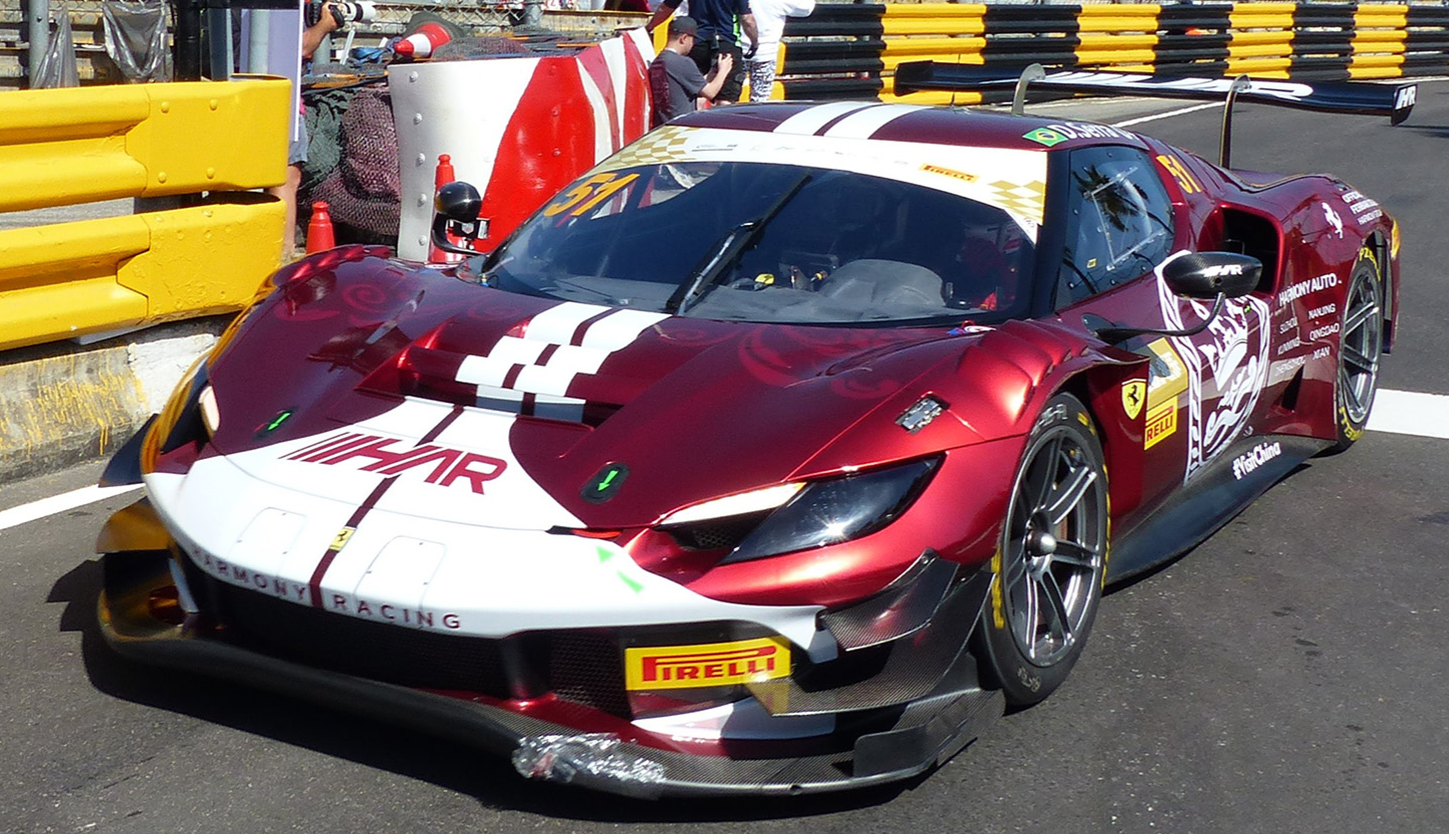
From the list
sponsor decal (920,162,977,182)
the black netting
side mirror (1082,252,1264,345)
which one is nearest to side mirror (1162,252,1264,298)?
side mirror (1082,252,1264,345)

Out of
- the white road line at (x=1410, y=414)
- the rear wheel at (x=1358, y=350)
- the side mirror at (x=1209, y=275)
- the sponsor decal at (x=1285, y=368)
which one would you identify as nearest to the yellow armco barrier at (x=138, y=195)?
the side mirror at (x=1209, y=275)

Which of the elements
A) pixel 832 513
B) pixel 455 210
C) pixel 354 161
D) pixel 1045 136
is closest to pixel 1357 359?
pixel 1045 136

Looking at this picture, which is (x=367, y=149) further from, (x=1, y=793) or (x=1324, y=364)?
(x=1, y=793)

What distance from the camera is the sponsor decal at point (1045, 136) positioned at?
14.3 feet

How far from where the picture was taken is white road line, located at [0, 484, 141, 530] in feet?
15.3

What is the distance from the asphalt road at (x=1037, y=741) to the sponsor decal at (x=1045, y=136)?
118cm

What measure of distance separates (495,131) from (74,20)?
1027 cm

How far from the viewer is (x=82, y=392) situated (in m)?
5.27

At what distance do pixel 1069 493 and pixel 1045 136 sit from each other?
1250 millimetres

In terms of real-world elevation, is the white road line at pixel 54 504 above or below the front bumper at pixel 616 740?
below

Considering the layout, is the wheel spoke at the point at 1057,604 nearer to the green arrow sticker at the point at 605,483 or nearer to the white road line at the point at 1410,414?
the green arrow sticker at the point at 605,483

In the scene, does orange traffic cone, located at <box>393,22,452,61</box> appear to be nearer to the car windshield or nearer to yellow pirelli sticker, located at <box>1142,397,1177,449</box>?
the car windshield

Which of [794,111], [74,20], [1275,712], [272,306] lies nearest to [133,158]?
[272,306]

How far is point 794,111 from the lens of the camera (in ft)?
15.3
